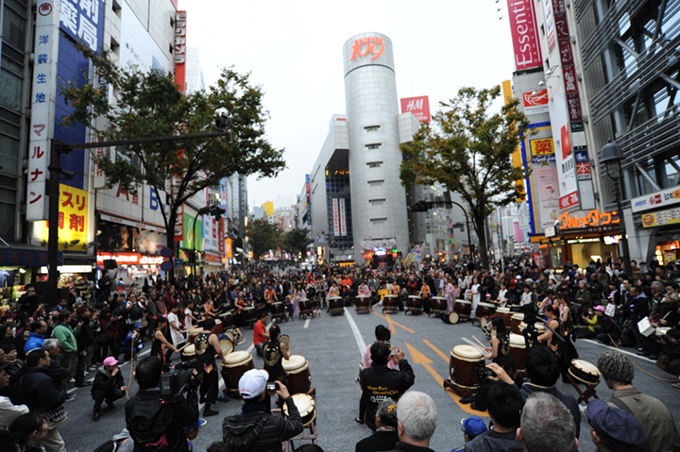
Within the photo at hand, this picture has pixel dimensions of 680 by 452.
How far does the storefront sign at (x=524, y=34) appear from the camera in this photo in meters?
35.6

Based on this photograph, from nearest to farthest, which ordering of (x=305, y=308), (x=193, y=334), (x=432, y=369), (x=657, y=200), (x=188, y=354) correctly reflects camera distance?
(x=188, y=354), (x=432, y=369), (x=193, y=334), (x=657, y=200), (x=305, y=308)

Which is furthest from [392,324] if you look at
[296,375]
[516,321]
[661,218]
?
[661,218]

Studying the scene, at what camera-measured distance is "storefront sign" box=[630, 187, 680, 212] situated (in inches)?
621

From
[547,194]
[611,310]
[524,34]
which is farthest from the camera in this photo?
[524,34]

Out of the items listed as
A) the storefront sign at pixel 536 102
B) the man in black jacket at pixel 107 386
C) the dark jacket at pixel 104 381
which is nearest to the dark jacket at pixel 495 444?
the man in black jacket at pixel 107 386

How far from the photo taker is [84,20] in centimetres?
2170

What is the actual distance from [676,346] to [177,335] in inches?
460

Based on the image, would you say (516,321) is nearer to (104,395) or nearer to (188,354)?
(188,354)

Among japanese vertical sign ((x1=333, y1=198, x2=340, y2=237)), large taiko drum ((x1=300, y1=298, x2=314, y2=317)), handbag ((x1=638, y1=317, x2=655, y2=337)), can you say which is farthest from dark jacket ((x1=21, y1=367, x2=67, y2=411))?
japanese vertical sign ((x1=333, y1=198, x2=340, y2=237))

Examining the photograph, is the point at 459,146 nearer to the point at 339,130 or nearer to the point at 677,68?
the point at 677,68

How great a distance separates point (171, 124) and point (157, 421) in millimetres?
19047

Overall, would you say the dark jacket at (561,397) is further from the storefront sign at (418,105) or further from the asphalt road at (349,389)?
the storefront sign at (418,105)

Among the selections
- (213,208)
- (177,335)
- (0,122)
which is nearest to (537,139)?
(213,208)

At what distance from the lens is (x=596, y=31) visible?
854 inches
